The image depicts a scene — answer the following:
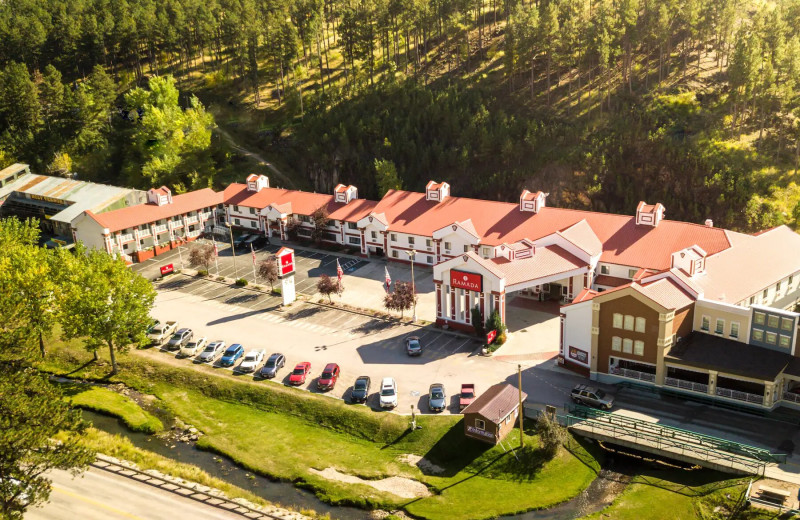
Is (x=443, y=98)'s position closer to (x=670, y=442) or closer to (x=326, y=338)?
(x=326, y=338)

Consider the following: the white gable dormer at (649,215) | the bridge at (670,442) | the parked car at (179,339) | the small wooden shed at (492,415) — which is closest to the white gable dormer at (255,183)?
the parked car at (179,339)

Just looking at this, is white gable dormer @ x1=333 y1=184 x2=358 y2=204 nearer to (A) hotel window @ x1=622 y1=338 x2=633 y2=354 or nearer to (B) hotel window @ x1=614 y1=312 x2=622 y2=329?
(B) hotel window @ x1=614 y1=312 x2=622 y2=329

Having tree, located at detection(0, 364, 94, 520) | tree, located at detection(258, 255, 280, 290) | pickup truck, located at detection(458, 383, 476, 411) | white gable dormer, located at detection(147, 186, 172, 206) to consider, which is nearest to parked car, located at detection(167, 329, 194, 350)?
tree, located at detection(258, 255, 280, 290)

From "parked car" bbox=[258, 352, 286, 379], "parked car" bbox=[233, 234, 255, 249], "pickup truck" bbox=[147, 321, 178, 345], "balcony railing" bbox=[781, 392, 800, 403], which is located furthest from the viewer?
"parked car" bbox=[233, 234, 255, 249]

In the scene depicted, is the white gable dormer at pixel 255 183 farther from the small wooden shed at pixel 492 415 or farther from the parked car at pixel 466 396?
the small wooden shed at pixel 492 415

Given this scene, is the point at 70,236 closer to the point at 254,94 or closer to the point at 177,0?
the point at 254,94
